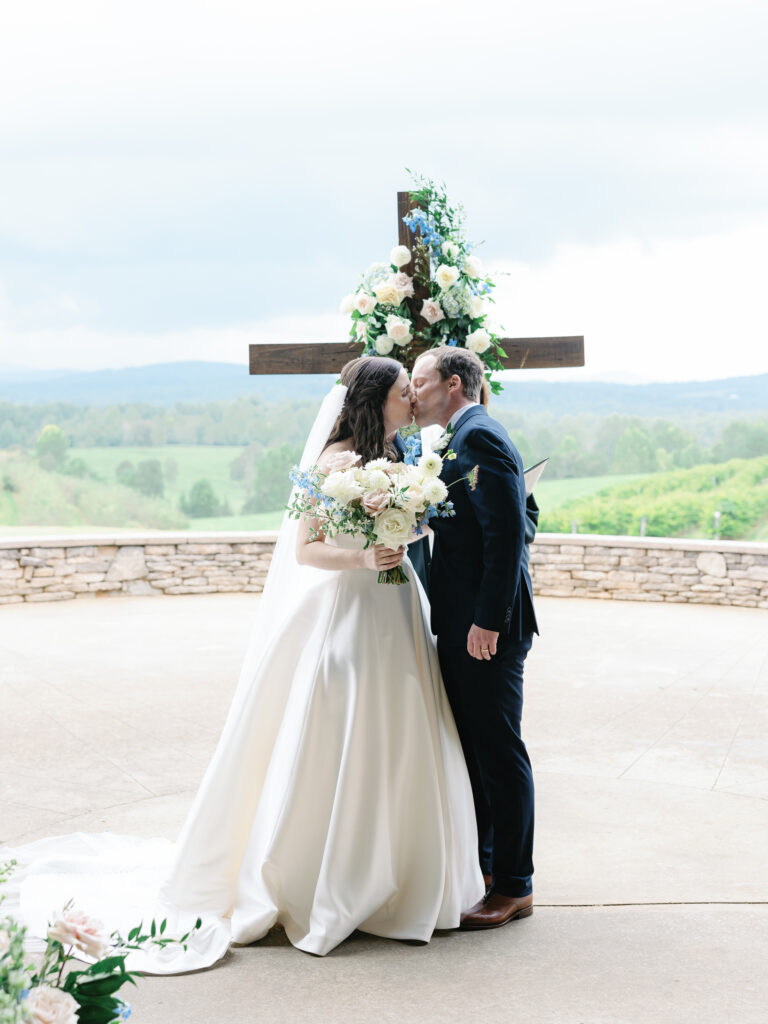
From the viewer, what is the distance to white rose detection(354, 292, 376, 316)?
4625mm

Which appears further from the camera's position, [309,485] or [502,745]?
[502,745]

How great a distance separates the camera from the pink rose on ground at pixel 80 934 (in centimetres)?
133

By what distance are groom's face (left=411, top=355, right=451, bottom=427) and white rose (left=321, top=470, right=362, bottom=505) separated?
1.65 ft

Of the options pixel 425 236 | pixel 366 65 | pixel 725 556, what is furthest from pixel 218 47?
pixel 425 236

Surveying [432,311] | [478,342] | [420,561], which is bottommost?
[420,561]

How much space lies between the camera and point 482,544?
10.2 feet

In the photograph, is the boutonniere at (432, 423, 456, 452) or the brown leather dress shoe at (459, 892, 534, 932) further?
the boutonniere at (432, 423, 456, 452)

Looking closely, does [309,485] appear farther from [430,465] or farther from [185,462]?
[185,462]

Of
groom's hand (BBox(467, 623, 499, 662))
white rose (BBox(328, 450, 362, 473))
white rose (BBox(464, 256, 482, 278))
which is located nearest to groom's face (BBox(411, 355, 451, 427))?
white rose (BBox(328, 450, 362, 473))

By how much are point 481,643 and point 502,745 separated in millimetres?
342

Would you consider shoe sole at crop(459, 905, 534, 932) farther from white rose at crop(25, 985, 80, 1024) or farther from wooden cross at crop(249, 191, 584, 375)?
wooden cross at crop(249, 191, 584, 375)

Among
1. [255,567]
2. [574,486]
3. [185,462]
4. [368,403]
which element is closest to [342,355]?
[368,403]

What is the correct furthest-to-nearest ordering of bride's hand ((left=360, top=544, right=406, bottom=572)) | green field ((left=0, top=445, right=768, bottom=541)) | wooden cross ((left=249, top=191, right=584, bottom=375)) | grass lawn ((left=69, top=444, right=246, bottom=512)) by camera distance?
grass lawn ((left=69, top=444, right=246, bottom=512))
green field ((left=0, top=445, right=768, bottom=541))
wooden cross ((left=249, top=191, right=584, bottom=375))
bride's hand ((left=360, top=544, right=406, bottom=572))

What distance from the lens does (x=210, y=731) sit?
5305 mm
